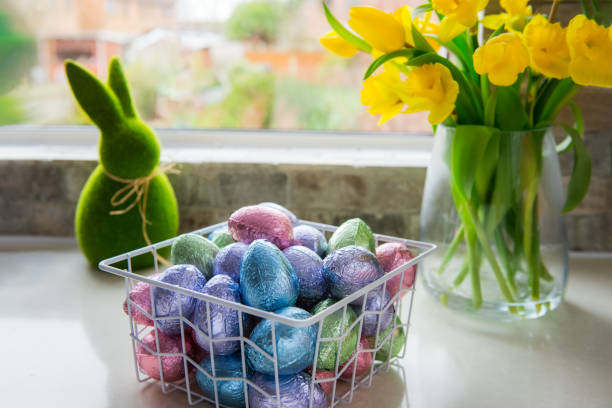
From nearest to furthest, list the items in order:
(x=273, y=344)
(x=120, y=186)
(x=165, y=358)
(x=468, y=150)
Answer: (x=273, y=344) < (x=165, y=358) < (x=468, y=150) < (x=120, y=186)

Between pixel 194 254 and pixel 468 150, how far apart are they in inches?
14.0

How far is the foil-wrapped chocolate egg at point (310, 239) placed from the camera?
70cm

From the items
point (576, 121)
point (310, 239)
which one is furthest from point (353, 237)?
point (576, 121)

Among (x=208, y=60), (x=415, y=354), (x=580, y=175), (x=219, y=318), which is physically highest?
(x=208, y=60)

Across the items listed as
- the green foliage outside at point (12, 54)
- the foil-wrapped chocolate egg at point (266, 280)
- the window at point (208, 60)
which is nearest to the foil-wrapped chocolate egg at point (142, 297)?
the foil-wrapped chocolate egg at point (266, 280)

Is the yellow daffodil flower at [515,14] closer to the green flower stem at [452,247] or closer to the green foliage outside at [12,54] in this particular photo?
the green flower stem at [452,247]

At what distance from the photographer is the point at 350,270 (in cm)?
60

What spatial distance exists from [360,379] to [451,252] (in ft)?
0.82

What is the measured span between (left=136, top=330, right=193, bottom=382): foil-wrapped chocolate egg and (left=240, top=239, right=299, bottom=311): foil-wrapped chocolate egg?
0.10 metres

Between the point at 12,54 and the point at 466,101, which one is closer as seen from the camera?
the point at 466,101

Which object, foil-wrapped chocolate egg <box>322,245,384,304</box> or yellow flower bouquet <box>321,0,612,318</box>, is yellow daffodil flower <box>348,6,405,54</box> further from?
foil-wrapped chocolate egg <box>322,245,384,304</box>

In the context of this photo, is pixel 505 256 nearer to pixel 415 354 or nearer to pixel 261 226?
pixel 415 354

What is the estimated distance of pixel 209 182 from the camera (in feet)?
3.67

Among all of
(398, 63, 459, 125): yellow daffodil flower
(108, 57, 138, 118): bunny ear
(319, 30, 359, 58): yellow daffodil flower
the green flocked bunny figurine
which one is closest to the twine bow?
the green flocked bunny figurine
